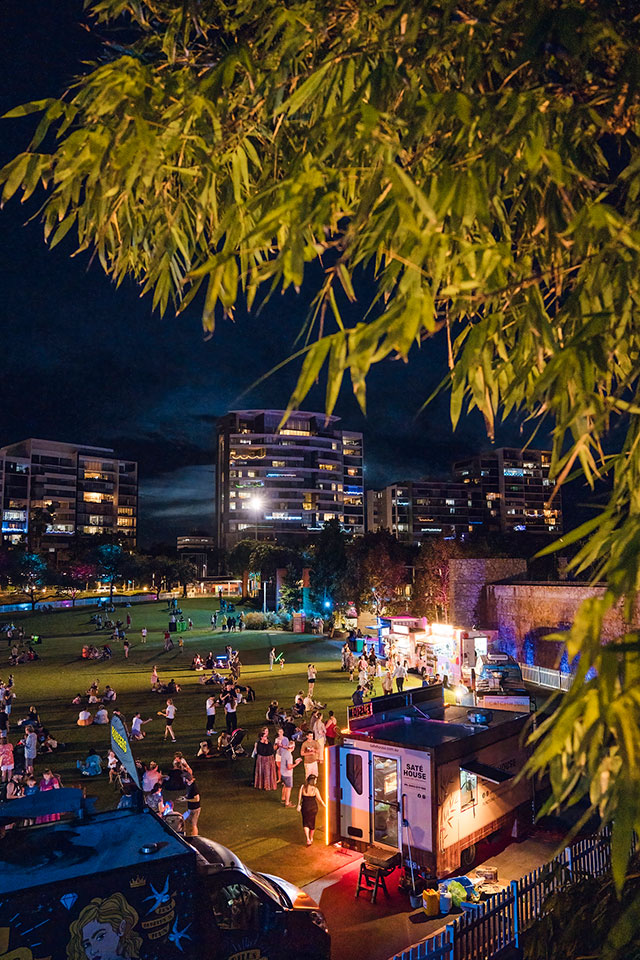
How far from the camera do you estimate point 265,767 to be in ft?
48.3

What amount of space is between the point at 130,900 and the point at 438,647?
23.3 metres

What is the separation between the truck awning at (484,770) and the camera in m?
9.69

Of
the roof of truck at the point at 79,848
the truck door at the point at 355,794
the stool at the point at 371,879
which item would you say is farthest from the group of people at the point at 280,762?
the roof of truck at the point at 79,848

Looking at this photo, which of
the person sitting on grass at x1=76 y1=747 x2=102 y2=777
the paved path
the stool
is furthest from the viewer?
the person sitting on grass at x1=76 y1=747 x2=102 y2=777

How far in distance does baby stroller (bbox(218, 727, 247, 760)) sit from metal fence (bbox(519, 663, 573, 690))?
51.7 ft

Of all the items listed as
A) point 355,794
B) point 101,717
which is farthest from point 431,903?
point 101,717

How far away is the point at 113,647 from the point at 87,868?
3822cm

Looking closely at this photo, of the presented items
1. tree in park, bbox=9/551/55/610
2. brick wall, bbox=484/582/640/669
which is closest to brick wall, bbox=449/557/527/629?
brick wall, bbox=484/582/640/669

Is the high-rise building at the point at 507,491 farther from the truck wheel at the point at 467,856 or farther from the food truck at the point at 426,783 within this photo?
the truck wheel at the point at 467,856

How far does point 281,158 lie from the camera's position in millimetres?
3668

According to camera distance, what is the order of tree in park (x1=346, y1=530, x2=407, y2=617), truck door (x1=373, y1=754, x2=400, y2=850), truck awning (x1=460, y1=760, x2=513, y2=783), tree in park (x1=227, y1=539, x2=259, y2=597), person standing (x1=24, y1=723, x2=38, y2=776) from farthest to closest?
1. tree in park (x1=227, y1=539, x2=259, y2=597)
2. tree in park (x1=346, y1=530, x2=407, y2=617)
3. person standing (x1=24, y1=723, x2=38, y2=776)
4. truck door (x1=373, y1=754, x2=400, y2=850)
5. truck awning (x1=460, y1=760, x2=513, y2=783)

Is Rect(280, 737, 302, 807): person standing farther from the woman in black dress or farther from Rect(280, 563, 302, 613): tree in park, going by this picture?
Rect(280, 563, 302, 613): tree in park

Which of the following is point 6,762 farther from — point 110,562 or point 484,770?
point 110,562

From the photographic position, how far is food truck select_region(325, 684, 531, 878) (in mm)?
9578
